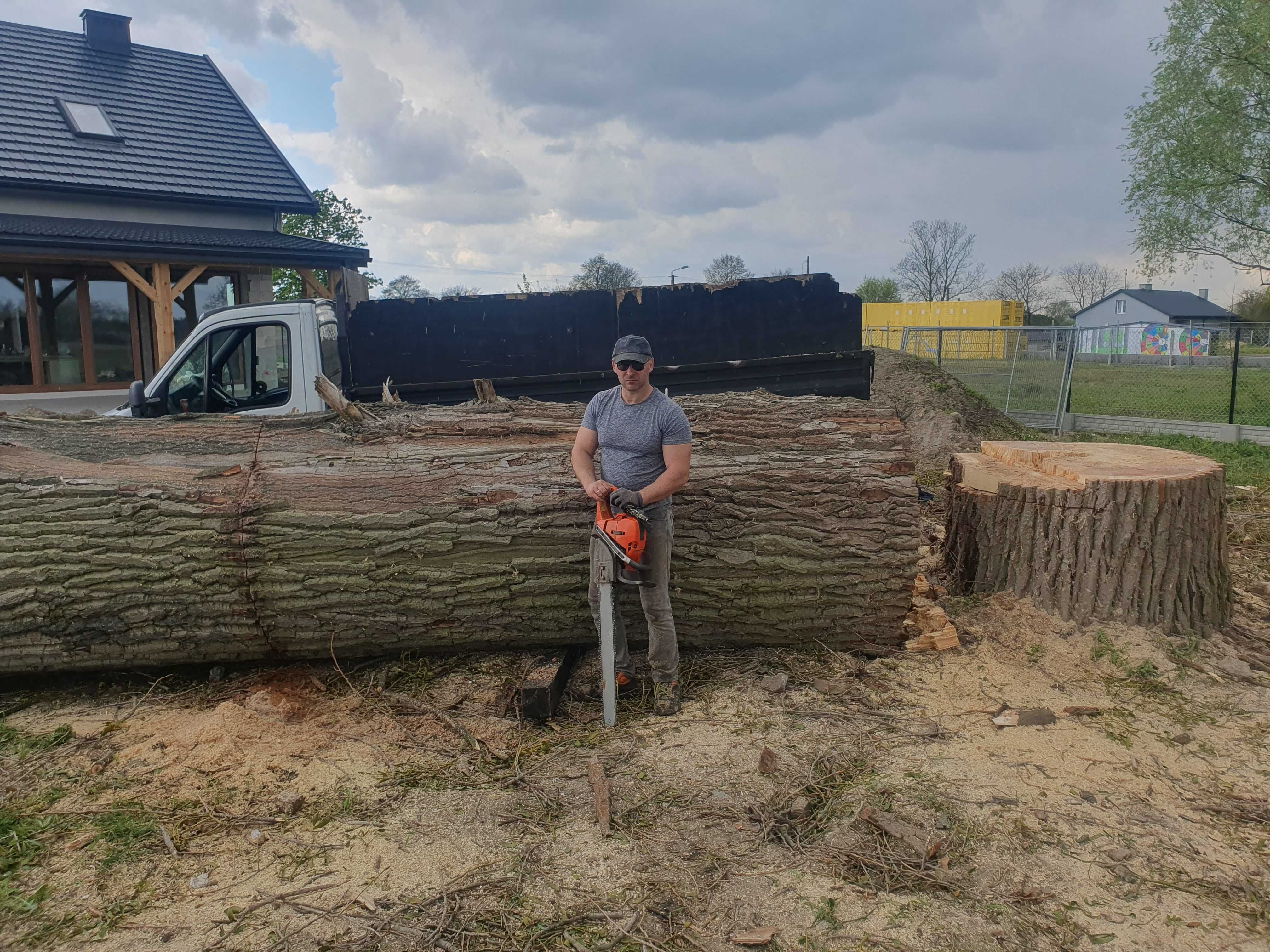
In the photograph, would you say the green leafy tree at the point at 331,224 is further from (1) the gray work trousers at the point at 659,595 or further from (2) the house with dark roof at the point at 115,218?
(1) the gray work trousers at the point at 659,595

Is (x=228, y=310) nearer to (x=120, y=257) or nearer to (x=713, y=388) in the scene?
(x=713, y=388)

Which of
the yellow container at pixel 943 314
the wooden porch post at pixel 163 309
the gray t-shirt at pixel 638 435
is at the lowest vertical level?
the gray t-shirt at pixel 638 435

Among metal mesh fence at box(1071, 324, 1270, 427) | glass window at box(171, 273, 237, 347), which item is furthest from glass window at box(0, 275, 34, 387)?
metal mesh fence at box(1071, 324, 1270, 427)

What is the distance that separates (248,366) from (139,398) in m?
0.81

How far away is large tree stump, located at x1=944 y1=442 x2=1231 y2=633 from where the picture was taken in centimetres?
421

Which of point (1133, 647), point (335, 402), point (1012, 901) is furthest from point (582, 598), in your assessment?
point (1133, 647)

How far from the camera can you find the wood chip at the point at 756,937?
2.37m

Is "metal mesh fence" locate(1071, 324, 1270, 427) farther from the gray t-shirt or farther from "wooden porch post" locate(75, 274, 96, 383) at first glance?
"wooden porch post" locate(75, 274, 96, 383)

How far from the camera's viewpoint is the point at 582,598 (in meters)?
4.22

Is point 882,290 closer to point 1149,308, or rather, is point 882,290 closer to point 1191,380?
point 1149,308

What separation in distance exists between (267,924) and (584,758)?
1321 mm

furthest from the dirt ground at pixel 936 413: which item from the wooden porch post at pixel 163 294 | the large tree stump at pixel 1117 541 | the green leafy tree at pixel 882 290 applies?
the green leafy tree at pixel 882 290

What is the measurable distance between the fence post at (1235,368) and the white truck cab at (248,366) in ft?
39.3

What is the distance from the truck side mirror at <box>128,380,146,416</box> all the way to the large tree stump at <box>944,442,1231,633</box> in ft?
19.9
